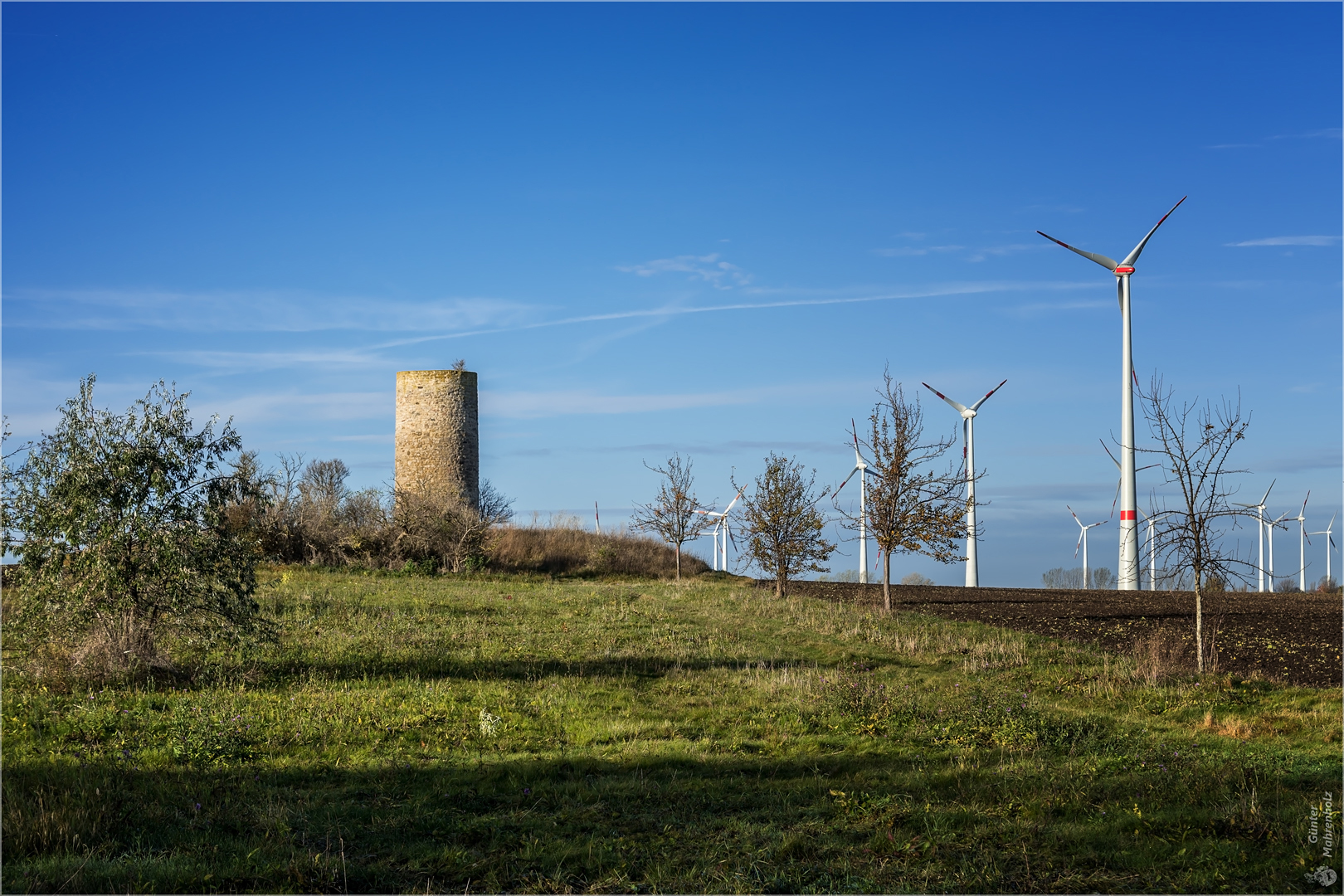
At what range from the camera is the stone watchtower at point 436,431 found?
129ft

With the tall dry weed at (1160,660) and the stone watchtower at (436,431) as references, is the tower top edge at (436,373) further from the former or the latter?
the tall dry weed at (1160,660)

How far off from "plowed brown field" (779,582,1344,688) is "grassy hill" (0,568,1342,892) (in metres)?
2.50

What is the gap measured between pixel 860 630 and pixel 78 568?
13350 mm

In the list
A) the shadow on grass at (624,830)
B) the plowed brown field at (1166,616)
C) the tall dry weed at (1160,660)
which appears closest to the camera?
the shadow on grass at (624,830)

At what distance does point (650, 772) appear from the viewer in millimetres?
9195

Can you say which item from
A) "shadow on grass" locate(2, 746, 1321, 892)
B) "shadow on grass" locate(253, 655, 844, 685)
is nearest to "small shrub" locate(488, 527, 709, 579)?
"shadow on grass" locate(253, 655, 844, 685)

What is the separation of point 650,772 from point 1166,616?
1735 cm

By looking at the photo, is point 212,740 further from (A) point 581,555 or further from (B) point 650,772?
(A) point 581,555

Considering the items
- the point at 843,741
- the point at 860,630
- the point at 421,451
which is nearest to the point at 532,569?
the point at 421,451

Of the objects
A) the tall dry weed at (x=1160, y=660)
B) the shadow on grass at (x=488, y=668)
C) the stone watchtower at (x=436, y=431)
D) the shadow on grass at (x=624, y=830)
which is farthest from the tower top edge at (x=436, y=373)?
the shadow on grass at (x=624, y=830)

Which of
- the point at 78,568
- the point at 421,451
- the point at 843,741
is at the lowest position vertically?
the point at 843,741

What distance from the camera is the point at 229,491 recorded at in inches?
523

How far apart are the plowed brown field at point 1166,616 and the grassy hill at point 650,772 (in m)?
2.50

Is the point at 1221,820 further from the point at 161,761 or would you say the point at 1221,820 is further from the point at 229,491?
the point at 229,491
